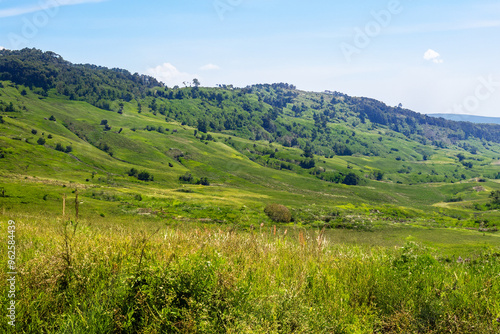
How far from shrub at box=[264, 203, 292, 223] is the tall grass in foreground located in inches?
2157

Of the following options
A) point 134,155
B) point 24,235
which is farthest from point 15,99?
point 24,235

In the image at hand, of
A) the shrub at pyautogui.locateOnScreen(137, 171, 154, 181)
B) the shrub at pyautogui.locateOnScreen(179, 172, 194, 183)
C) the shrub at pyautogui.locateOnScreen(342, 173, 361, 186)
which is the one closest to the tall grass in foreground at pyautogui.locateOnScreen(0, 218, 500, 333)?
the shrub at pyautogui.locateOnScreen(137, 171, 154, 181)

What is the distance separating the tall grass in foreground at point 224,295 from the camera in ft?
13.4

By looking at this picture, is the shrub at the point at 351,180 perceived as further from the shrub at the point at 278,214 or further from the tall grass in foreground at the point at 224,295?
the tall grass in foreground at the point at 224,295

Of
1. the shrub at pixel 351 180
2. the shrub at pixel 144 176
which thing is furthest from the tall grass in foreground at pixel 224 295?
the shrub at pixel 351 180

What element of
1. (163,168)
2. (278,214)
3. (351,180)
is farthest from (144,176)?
(351,180)

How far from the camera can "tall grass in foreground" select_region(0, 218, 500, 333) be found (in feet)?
13.4

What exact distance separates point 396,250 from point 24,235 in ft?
30.0

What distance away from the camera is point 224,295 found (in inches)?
179

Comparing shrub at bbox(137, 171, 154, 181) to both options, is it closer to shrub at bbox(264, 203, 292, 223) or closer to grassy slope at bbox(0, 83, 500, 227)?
grassy slope at bbox(0, 83, 500, 227)

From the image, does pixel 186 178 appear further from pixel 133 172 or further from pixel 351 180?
pixel 351 180

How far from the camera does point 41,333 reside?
3852 millimetres

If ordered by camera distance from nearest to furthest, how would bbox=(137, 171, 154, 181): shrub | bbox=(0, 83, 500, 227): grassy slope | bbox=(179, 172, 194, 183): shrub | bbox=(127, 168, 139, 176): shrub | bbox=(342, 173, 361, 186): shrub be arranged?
bbox=(0, 83, 500, 227): grassy slope → bbox=(137, 171, 154, 181): shrub → bbox=(127, 168, 139, 176): shrub → bbox=(179, 172, 194, 183): shrub → bbox=(342, 173, 361, 186): shrub

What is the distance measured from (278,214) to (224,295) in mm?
57414
